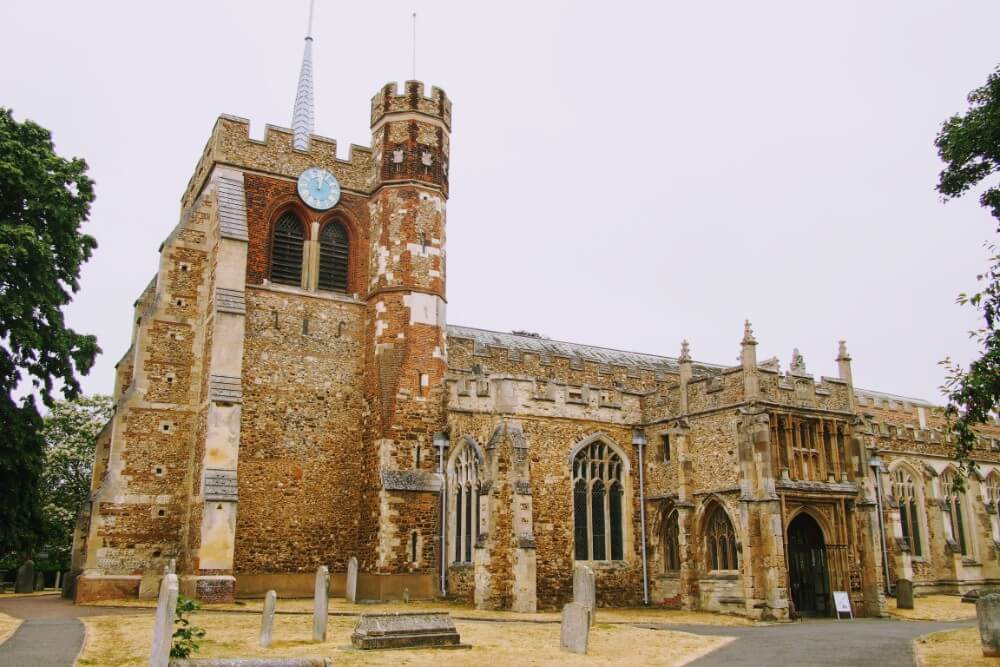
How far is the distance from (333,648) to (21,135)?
15503 millimetres

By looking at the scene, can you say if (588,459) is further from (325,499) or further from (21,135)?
(21,135)

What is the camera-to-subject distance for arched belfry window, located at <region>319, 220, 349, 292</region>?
2584 centimetres

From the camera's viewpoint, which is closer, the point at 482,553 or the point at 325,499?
the point at 482,553

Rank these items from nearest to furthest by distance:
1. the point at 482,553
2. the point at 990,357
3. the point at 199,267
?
the point at 990,357, the point at 482,553, the point at 199,267

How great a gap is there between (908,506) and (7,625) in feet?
90.9

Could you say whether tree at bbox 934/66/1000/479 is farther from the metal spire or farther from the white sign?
the metal spire

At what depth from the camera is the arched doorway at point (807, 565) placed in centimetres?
2253

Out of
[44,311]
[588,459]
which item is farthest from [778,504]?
[44,311]

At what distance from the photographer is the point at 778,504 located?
68.5ft

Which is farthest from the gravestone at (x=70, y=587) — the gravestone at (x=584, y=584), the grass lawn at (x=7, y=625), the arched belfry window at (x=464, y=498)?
the gravestone at (x=584, y=584)

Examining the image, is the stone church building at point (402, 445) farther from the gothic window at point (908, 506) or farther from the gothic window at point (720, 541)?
the gothic window at point (908, 506)

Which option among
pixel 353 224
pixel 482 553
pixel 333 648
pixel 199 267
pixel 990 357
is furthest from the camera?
pixel 353 224

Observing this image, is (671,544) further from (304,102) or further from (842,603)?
(304,102)

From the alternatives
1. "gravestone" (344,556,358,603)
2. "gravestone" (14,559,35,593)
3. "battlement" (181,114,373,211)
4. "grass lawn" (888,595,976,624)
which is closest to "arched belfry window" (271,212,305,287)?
"battlement" (181,114,373,211)
